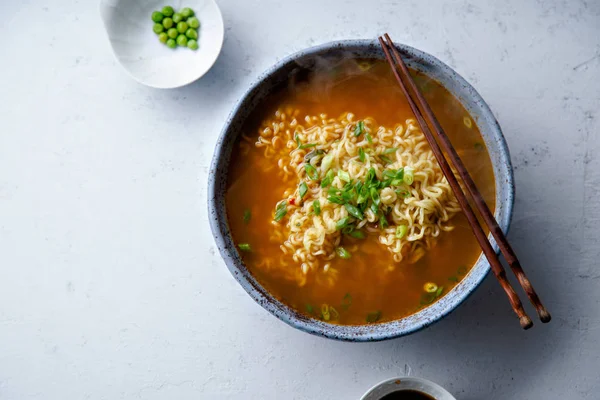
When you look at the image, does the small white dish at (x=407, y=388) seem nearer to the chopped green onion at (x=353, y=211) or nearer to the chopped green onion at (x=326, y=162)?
the chopped green onion at (x=353, y=211)

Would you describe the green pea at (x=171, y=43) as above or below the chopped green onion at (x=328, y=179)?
above

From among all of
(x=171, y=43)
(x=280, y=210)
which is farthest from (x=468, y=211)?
(x=171, y=43)

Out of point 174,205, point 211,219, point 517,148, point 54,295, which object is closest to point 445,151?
point 517,148

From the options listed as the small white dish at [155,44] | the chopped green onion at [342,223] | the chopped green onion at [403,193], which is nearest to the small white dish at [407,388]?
the chopped green onion at [342,223]

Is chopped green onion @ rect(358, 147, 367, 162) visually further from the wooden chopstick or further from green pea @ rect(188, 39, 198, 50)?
green pea @ rect(188, 39, 198, 50)

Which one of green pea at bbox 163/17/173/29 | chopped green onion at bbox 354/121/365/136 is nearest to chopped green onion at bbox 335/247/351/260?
chopped green onion at bbox 354/121/365/136

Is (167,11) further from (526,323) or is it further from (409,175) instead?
(526,323)
